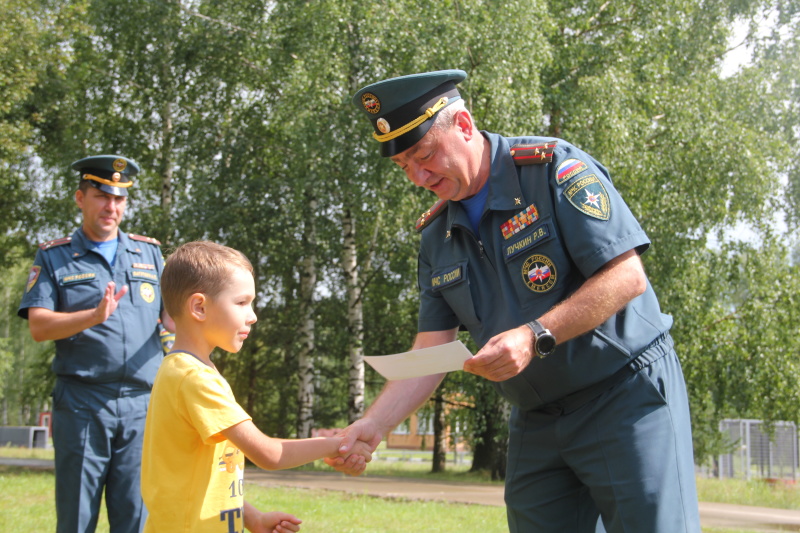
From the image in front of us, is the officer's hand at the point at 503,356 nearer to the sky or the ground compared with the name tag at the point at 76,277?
nearer to the ground

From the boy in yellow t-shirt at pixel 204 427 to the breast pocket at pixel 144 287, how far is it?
80.3 inches

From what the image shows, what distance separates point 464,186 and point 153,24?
19239mm

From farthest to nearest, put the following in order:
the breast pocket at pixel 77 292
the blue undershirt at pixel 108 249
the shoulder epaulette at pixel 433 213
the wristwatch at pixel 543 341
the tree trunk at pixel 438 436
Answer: the tree trunk at pixel 438 436, the blue undershirt at pixel 108 249, the breast pocket at pixel 77 292, the shoulder epaulette at pixel 433 213, the wristwatch at pixel 543 341

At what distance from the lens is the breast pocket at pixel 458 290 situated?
131 inches

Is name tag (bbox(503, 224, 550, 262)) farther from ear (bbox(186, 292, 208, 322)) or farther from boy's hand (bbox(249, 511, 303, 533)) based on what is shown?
boy's hand (bbox(249, 511, 303, 533))

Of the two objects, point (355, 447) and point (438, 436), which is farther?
point (438, 436)

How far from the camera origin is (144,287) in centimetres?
497

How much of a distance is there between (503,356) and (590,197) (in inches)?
29.4

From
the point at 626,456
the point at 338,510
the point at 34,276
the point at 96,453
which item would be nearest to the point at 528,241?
the point at 626,456

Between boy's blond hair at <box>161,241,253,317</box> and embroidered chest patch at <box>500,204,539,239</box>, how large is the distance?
39.2 inches

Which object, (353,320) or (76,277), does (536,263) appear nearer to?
(76,277)

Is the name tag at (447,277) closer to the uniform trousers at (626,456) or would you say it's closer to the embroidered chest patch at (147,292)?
the uniform trousers at (626,456)

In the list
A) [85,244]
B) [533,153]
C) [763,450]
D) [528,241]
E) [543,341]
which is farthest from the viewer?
[763,450]

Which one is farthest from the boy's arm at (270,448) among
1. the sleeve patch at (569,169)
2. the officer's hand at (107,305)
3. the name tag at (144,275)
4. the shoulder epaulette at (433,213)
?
the name tag at (144,275)
